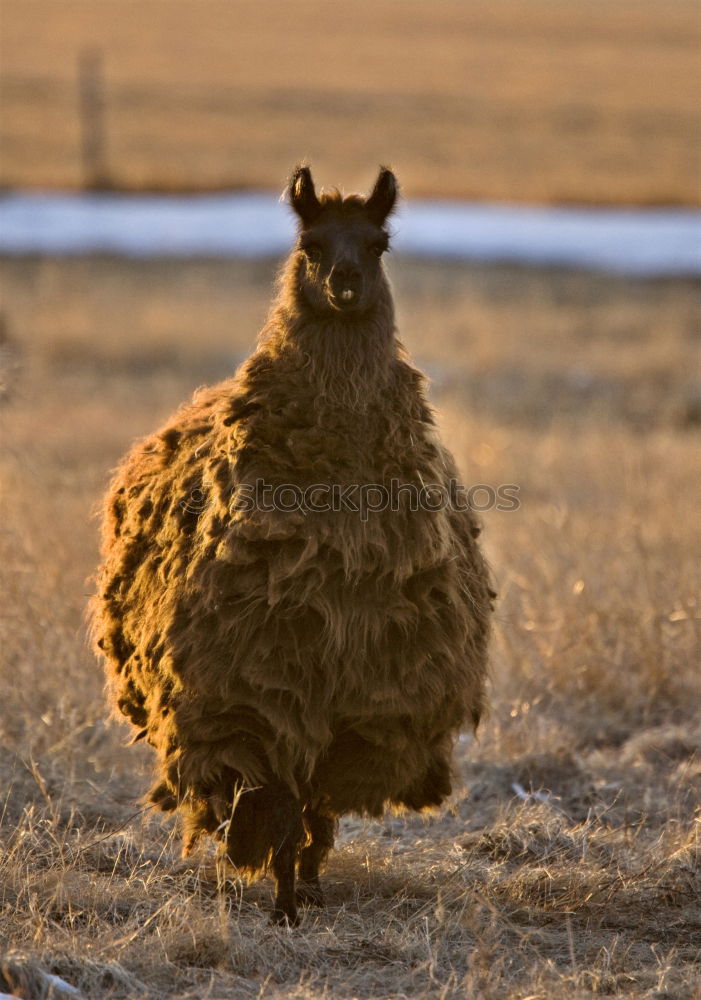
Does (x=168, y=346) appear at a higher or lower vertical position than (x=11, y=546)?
higher

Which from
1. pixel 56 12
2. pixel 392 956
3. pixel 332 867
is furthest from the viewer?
pixel 56 12

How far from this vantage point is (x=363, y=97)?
41812mm

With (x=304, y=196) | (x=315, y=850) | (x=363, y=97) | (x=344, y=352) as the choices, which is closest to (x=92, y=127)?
(x=363, y=97)

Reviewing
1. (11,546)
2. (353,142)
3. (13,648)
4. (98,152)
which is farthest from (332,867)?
(353,142)

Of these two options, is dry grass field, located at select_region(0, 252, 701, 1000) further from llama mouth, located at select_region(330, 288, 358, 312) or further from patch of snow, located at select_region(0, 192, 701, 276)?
patch of snow, located at select_region(0, 192, 701, 276)

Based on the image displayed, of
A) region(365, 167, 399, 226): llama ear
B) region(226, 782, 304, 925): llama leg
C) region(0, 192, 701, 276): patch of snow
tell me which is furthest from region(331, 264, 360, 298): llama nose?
region(0, 192, 701, 276): patch of snow

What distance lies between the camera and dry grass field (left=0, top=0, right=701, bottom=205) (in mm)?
28703

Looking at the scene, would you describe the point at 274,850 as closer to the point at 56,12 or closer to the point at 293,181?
the point at 293,181

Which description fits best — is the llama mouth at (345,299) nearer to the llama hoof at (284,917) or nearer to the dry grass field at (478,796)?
the dry grass field at (478,796)

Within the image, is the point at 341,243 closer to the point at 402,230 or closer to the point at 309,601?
the point at 309,601

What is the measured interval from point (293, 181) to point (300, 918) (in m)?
2.43

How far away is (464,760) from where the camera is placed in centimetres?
674

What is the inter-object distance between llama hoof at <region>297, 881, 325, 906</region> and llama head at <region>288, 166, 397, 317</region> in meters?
1.96

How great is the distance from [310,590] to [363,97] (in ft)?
128
